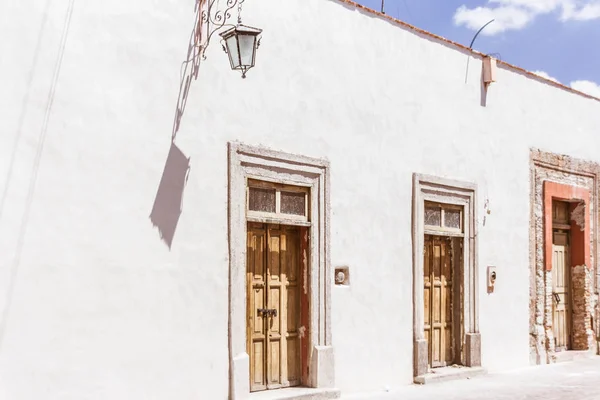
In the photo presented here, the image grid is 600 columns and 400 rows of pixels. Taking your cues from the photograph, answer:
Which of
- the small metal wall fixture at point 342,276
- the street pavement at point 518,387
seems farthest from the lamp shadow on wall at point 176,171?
the street pavement at point 518,387

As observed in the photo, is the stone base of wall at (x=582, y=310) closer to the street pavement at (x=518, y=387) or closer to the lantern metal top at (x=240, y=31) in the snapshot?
the street pavement at (x=518, y=387)

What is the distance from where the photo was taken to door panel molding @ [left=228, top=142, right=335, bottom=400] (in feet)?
26.4

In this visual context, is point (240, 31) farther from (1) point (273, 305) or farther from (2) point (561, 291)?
(2) point (561, 291)

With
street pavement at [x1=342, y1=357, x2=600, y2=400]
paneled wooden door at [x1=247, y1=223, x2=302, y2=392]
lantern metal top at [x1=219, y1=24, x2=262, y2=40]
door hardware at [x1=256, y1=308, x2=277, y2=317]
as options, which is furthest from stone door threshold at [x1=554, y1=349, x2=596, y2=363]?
lantern metal top at [x1=219, y1=24, x2=262, y2=40]

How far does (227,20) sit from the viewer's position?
27.0 ft

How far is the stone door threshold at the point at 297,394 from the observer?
27.2 feet

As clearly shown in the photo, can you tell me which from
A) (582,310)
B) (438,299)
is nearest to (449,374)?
(438,299)

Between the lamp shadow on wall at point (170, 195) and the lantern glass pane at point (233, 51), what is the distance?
3.12 ft

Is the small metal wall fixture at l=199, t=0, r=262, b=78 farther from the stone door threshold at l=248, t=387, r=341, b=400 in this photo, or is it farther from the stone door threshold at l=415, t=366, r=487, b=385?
the stone door threshold at l=415, t=366, r=487, b=385

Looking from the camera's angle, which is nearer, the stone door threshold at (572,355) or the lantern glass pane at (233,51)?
the lantern glass pane at (233,51)

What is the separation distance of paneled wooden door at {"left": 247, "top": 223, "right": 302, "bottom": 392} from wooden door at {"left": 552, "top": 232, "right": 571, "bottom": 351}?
5.82 m

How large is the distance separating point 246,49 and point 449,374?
5098 millimetres

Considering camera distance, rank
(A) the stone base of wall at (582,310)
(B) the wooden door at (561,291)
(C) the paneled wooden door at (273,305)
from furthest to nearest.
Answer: (A) the stone base of wall at (582,310) → (B) the wooden door at (561,291) → (C) the paneled wooden door at (273,305)

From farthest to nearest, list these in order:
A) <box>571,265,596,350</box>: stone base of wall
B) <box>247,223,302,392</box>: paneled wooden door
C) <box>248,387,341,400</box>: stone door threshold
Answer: <box>571,265,596,350</box>: stone base of wall
<box>247,223,302,392</box>: paneled wooden door
<box>248,387,341,400</box>: stone door threshold
